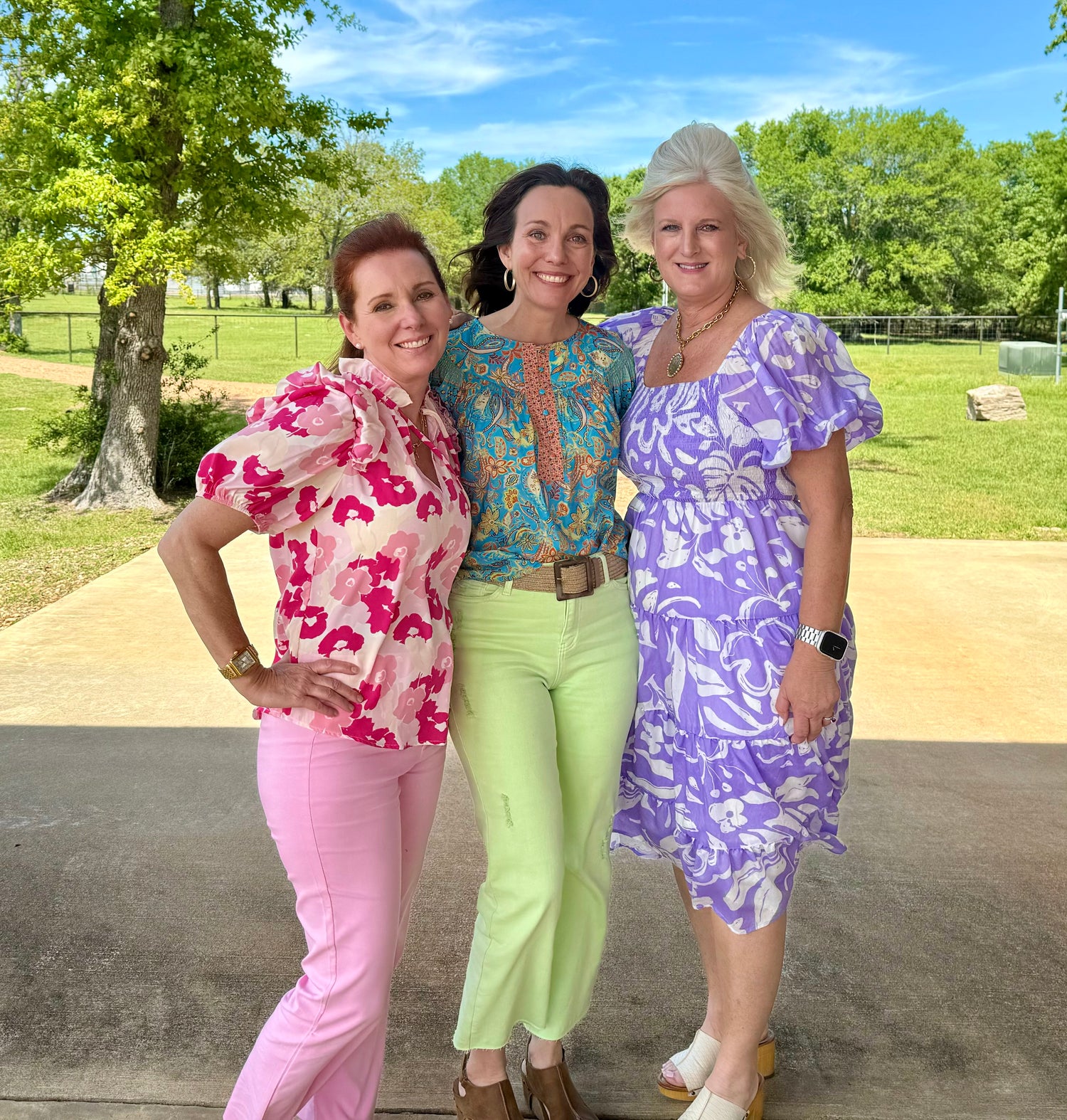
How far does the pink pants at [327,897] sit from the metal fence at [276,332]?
52.0 ft

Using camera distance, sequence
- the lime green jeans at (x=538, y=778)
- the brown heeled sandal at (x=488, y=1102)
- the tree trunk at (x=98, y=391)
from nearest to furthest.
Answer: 1. the lime green jeans at (x=538, y=778)
2. the brown heeled sandal at (x=488, y=1102)
3. the tree trunk at (x=98, y=391)

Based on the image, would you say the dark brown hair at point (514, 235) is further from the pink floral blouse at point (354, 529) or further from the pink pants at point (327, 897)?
the pink pants at point (327, 897)

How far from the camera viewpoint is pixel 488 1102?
224cm

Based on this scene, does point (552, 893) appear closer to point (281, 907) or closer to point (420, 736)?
point (420, 736)

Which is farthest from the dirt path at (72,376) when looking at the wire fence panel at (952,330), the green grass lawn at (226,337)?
the wire fence panel at (952,330)

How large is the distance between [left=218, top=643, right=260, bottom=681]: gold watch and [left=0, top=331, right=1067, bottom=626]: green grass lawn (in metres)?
5.23

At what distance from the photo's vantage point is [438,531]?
198 cm

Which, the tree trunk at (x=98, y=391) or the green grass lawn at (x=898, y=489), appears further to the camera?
the tree trunk at (x=98, y=391)

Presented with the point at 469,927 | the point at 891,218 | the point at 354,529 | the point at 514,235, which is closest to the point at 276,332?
the point at 891,218

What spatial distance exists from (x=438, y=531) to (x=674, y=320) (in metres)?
0.83

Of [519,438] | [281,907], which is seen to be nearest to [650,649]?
[519,438]

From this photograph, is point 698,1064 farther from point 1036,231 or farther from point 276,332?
point 1036,231

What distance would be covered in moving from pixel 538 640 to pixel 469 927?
1.27 m

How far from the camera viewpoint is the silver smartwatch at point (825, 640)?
7.12 ft
